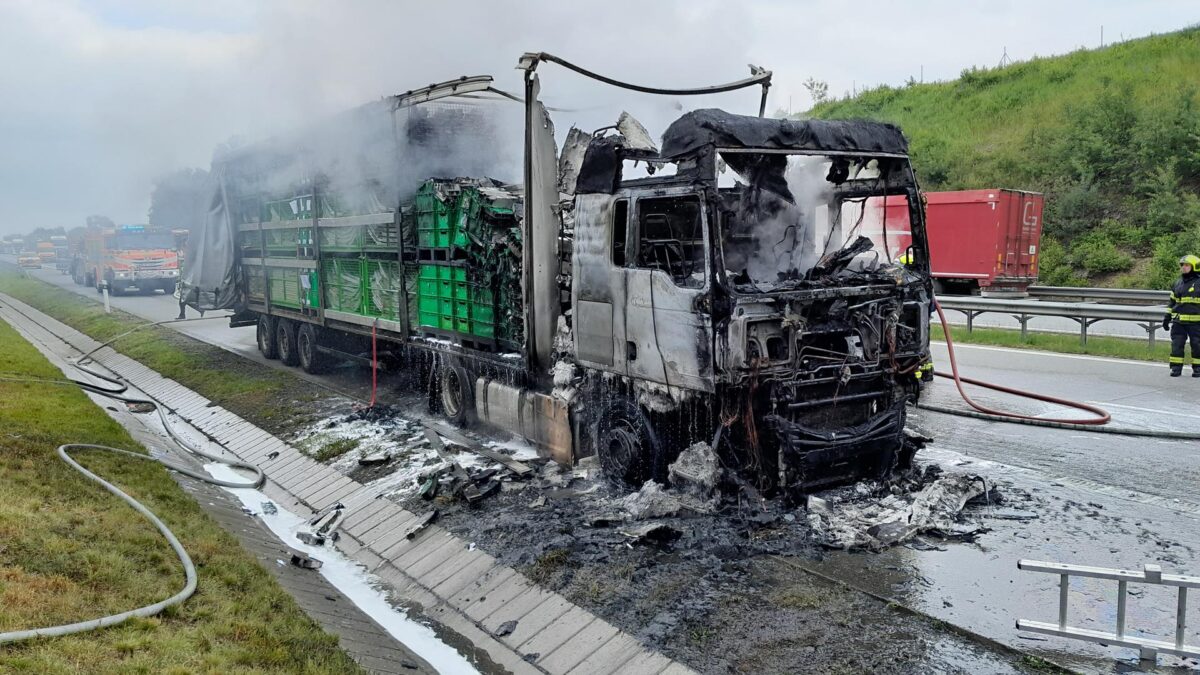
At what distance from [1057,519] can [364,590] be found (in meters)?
5.20

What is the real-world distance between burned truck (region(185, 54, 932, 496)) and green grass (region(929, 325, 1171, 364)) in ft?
21.1

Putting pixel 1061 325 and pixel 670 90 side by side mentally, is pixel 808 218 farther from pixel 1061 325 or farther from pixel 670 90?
pixel 1061 325

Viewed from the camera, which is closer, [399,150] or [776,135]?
[776,135]

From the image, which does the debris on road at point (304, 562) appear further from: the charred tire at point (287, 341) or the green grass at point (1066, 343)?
the green grass at point (1066, 343)

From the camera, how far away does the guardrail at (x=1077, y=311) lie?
14414 mm

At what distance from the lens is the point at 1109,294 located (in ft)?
66.4

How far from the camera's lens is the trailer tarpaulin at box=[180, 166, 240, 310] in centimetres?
1711

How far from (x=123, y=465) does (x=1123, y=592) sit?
8.16m

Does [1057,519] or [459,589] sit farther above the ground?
[1057,519]

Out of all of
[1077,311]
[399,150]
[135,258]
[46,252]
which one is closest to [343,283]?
[399,150]

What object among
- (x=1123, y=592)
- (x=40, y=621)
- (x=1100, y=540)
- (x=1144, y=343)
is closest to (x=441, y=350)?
(x=40, y=621)

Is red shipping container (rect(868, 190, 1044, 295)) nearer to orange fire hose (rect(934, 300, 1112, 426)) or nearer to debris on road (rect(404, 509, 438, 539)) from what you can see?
orange fire hose (rect(934, 300, 1112, 426))

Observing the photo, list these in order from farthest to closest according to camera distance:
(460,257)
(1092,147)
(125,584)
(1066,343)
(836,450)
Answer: (1092,147), (1066,343), (460,257), (836,450), (125,584)

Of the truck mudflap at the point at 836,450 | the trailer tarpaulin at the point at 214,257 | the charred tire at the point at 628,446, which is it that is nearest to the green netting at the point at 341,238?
the trailer tarpaulin at the point at 214,257
